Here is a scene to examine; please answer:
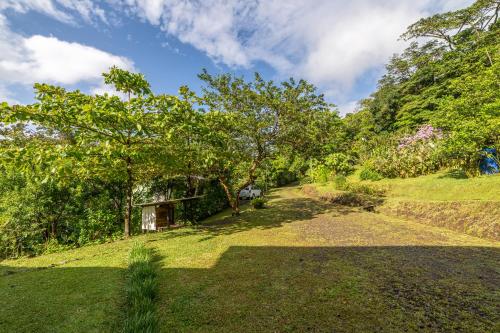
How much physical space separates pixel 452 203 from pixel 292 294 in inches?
341

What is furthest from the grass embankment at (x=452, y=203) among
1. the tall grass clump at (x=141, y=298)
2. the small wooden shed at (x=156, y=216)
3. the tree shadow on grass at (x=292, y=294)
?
the small wooden shed at (x=156, y=216)

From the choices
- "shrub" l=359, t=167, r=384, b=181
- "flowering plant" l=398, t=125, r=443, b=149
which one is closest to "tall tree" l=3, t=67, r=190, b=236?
"shrub" l=359, t=167, r=384, b=181

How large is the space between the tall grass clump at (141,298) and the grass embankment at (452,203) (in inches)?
375

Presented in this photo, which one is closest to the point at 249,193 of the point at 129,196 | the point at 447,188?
the point at 129,196

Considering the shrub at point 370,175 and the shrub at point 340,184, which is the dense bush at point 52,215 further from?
the shrub at point 370,175

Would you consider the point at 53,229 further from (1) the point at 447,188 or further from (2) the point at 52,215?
(1) the point at 447,188

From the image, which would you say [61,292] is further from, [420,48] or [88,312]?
[420,48]

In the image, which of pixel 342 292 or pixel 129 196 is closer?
pixel 342 292

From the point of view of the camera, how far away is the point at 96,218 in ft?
34.2

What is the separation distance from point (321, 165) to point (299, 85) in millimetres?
4219

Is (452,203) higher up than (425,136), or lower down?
lower down

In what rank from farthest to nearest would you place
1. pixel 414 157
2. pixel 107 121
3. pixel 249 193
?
pixel 249 193 → pixel 414 157 → pixel 107 121

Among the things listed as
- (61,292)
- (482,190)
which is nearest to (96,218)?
(61,292)

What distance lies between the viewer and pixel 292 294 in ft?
13.9
